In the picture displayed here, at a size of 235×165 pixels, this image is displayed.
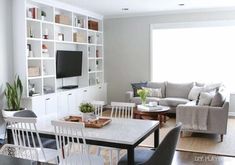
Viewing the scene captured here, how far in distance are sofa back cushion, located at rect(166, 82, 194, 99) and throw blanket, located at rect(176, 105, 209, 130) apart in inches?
81.7

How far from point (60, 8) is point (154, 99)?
307 centimetres

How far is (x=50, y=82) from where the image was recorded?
20.1 ft

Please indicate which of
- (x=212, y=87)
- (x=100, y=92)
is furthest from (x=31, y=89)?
(x=212, y=87)

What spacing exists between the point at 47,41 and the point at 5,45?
3.12 ft

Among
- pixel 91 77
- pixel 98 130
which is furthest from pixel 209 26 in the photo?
pixel 98 130

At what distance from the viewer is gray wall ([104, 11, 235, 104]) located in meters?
7.93

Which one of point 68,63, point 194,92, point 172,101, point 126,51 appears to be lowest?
point 172,101

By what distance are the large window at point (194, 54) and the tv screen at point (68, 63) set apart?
6.98ft

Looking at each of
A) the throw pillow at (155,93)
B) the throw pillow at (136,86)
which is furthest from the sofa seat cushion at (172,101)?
the throw pillow at (136,86)

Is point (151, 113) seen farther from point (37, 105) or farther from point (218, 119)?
point (37, 105)

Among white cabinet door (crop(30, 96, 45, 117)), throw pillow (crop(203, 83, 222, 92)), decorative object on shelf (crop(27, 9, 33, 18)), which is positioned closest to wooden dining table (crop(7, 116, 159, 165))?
white cabinet door (crop(30, 96, 45, 117))

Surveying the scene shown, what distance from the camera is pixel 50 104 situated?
5730mm

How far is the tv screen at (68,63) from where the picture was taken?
6371mm

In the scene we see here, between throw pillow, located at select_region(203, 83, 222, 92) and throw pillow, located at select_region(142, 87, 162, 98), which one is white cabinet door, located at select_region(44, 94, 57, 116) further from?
throw pillow, located at select_region(203, 83, 222, 92)
